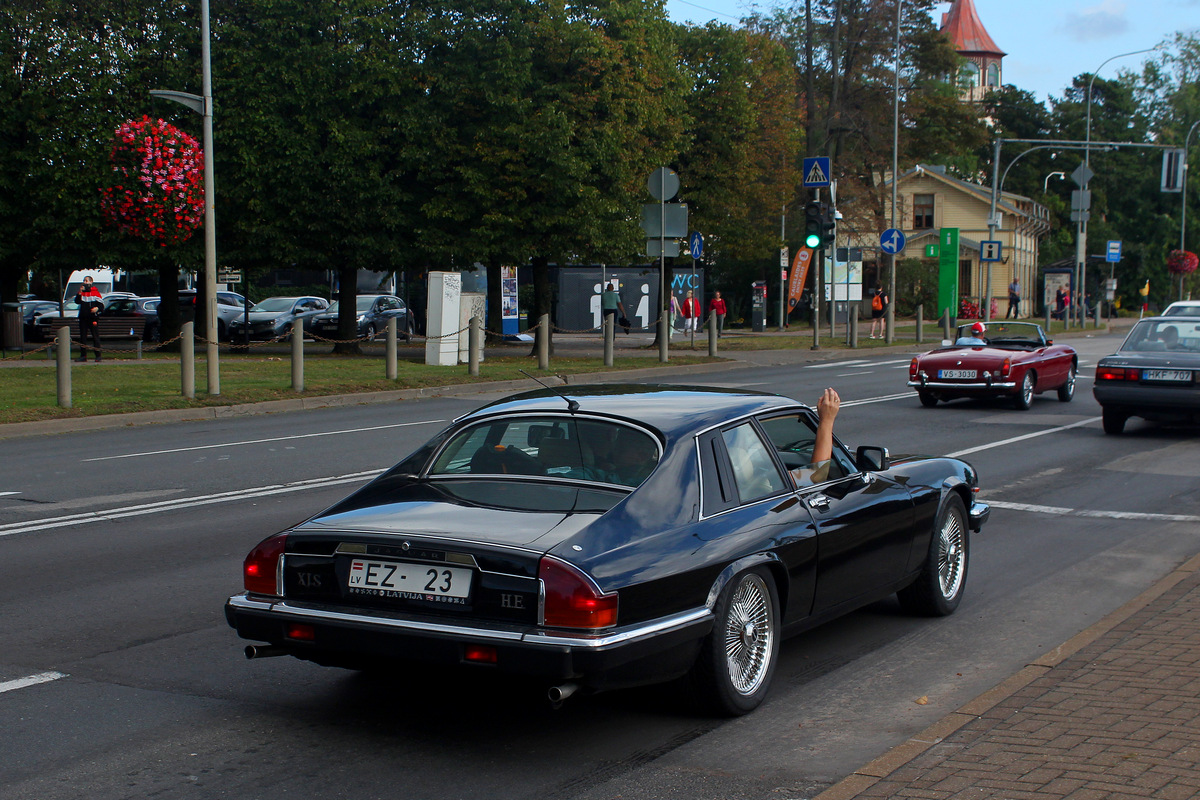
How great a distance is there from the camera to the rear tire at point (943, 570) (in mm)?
6809

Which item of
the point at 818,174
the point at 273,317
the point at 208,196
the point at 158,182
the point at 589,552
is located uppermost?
the point at 818,174

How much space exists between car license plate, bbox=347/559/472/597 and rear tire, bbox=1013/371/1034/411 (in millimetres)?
15533

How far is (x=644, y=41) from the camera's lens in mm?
31609

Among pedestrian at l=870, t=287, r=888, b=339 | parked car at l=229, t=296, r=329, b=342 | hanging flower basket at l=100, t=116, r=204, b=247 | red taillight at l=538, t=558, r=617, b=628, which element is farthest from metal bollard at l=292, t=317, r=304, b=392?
pedestrian at l=870, t=287, r=888, b=339

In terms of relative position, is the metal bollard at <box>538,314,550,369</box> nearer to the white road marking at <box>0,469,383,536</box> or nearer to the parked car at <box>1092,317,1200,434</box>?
the parked car at <box>1092,317,1200,434</box>

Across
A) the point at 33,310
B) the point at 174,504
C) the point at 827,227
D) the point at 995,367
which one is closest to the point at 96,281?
the point at 33,310

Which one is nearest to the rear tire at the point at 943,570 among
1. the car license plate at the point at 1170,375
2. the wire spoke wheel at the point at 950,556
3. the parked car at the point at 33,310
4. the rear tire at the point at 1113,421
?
the wire spoke wheel at the point at 950,556

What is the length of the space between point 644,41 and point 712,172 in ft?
23.5

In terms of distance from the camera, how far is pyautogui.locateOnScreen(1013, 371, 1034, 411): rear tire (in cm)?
1862

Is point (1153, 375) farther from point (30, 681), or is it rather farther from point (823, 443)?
point (30, 681)

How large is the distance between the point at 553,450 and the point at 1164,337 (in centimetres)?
1271

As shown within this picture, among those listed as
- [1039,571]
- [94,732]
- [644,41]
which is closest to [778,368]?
[644,41]

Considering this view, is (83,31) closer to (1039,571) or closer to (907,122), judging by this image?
(1039,571)

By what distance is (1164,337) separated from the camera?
15.6 m
